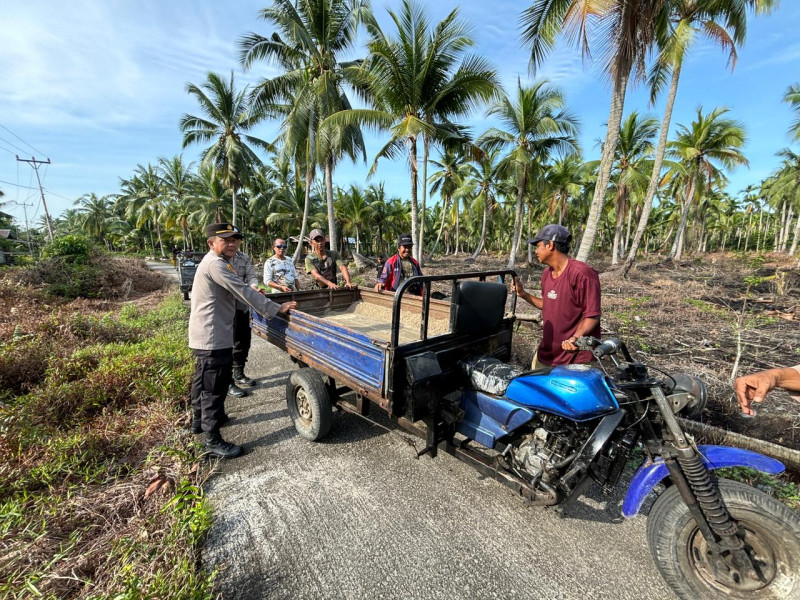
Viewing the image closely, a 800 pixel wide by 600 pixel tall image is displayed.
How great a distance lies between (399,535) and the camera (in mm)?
2088

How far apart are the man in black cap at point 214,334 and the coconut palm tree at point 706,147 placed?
2429cm

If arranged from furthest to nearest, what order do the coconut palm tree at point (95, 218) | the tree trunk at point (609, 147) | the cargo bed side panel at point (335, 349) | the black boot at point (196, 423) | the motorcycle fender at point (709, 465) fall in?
the coconut palm tree at point (95, 218) < the tree trunk at point (609, 147) < the black boot at point (196, 423) < the cargo bed side panel at point (335, 349) < the motorcycle fender at point (709, 465)

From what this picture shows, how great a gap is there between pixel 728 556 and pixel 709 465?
0.37 metres

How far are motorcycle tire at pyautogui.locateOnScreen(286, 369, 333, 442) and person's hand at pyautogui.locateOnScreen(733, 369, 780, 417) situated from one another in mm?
2621

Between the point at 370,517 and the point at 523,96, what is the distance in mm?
17762

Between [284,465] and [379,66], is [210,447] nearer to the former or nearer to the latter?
[284,465]

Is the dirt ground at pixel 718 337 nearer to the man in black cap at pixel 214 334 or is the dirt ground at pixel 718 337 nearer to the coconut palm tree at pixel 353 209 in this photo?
the man in black cap at pixel 214 334

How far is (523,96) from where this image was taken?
49.8 feet

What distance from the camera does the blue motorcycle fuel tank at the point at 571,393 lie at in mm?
1770

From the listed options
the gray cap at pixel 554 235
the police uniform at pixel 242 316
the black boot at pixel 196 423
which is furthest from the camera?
the police uniform at pixel 242 316

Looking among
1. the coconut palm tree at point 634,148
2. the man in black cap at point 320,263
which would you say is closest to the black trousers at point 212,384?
the man in black cap at point 320,263

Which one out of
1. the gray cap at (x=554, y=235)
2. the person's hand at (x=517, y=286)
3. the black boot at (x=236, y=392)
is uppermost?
the gray cap at (x=554, y=235)

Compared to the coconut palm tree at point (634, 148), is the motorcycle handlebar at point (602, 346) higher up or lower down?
lower down

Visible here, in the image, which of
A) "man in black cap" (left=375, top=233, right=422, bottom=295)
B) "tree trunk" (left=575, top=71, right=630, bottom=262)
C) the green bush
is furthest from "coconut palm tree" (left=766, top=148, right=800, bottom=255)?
the green bush
